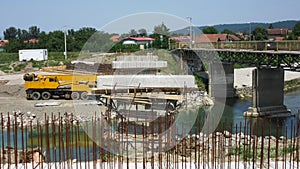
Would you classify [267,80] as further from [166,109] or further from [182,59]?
[166,109]

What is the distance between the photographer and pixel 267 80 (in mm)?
24375

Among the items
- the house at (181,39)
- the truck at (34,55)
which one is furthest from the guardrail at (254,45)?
the truck at (34,55)

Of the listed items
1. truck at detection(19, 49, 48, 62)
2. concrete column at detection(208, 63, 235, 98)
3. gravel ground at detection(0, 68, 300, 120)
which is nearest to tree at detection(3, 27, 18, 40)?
truck at detection(19, 49, 48, 62)

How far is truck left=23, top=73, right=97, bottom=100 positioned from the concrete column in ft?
33.6

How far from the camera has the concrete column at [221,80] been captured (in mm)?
30703

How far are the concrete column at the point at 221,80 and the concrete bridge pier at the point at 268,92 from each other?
6.24m

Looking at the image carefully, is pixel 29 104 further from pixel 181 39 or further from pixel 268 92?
pixel 181 39

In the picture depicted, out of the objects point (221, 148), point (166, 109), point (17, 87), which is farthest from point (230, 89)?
point (221, 148)

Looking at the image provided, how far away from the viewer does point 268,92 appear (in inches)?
957

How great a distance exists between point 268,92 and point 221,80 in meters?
7.47

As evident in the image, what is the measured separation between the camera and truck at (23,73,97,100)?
24859mm

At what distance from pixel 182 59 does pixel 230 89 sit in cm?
478

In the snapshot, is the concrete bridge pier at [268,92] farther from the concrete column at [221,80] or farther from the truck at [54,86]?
the truck at [54,86]

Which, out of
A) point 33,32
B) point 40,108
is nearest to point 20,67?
point 40,108
